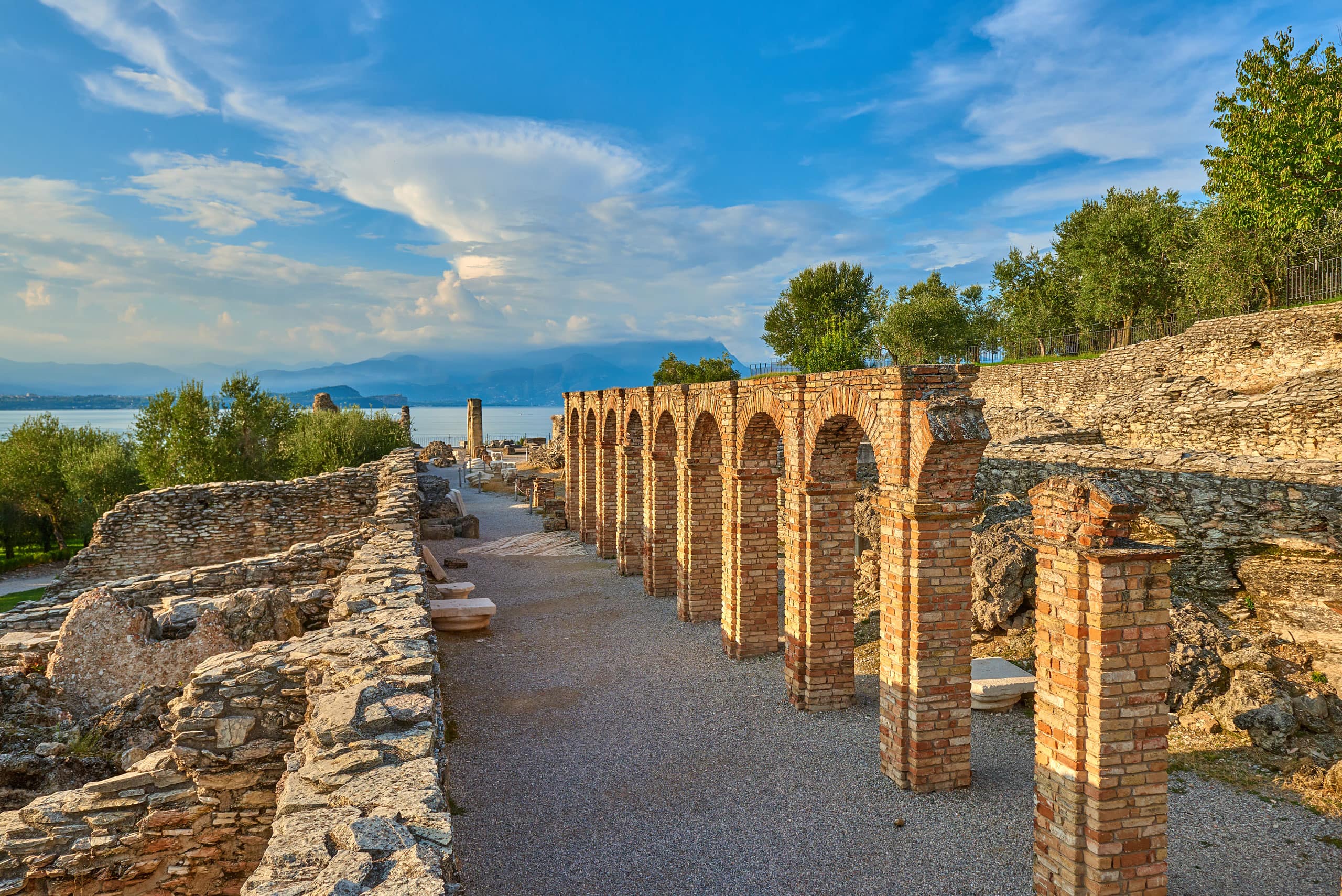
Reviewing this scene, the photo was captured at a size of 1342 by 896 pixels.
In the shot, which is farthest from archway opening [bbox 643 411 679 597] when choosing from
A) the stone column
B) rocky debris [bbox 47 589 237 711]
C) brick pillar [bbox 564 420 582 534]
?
the stone column

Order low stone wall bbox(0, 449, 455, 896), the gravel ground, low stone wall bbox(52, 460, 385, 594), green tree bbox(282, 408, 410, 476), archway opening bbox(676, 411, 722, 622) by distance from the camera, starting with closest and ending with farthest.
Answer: low stone wall bbox(0, 449, 455, 896)
the gravel ground
archway opening bbox(676, 411, 722, 622)
low stone wall bbox(52, 460, 385, 594)
green tree bbox(282, 408, 410, 476)

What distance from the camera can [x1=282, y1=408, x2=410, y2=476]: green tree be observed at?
27875 millimetres

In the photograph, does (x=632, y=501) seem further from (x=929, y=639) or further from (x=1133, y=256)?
(x=1133, y=256)

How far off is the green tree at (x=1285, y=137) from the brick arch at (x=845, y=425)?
740 inches

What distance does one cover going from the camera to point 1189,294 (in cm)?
3403

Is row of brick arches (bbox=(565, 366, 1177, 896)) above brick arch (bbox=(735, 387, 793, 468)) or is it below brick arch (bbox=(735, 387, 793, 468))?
below

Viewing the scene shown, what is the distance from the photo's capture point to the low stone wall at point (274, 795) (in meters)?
3.86

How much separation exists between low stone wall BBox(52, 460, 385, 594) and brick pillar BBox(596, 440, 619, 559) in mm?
6526

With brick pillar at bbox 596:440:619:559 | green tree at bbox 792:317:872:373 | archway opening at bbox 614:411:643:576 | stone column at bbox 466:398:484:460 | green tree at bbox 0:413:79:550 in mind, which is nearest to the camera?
archway opening at bbox 614:411:643:576

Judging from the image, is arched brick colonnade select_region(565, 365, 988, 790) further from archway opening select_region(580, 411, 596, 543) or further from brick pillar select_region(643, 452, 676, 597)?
archway opening select_region(580, 411, 596, 543)

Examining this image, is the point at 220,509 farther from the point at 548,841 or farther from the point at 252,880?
the point at 252,880

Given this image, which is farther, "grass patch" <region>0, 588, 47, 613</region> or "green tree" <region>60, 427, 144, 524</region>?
"green tree" <region>60, 427, 144, 524</region>

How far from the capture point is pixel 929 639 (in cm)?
790

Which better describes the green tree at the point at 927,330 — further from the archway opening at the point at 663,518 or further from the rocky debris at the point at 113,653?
the rocky debris at the point at 113,653
